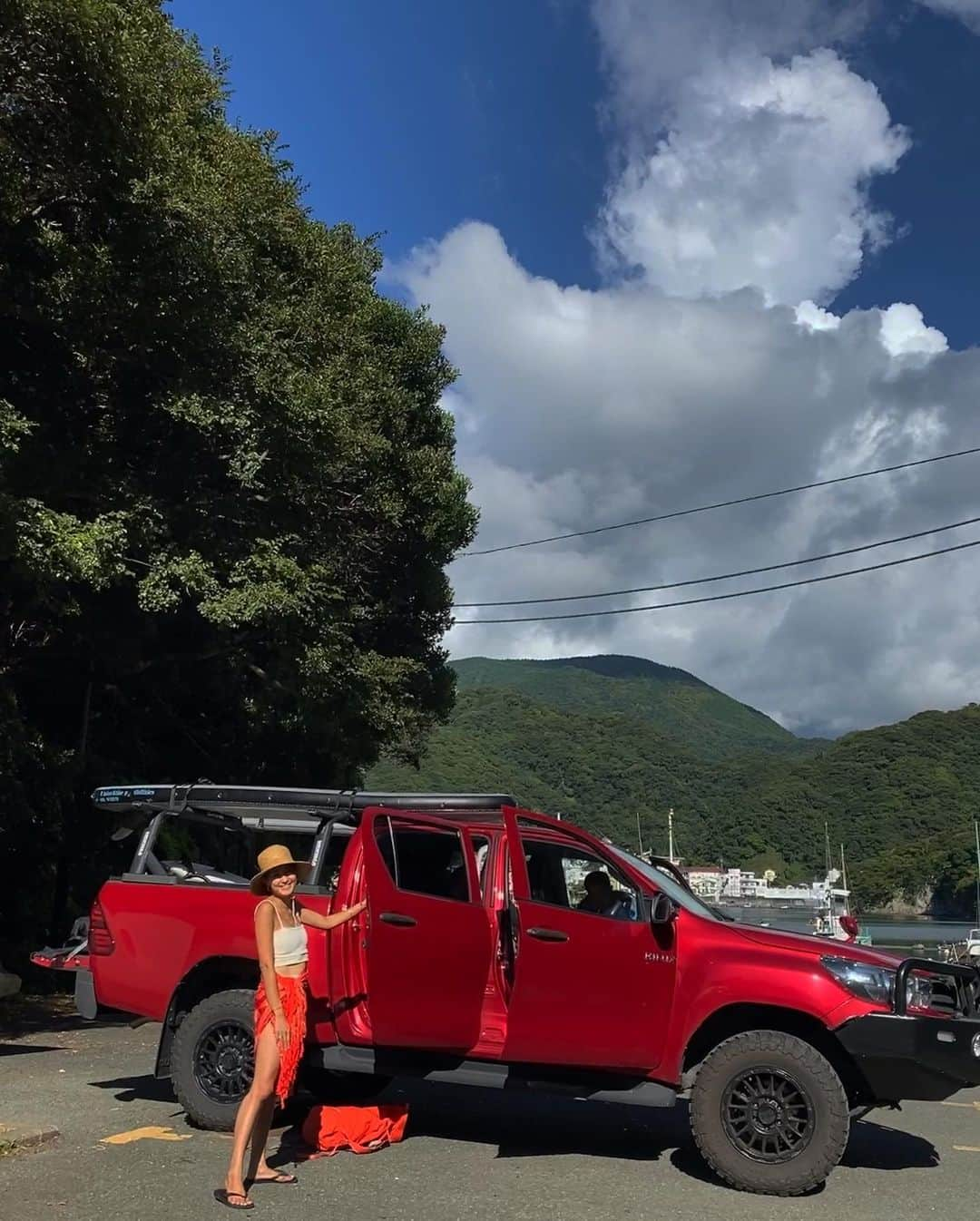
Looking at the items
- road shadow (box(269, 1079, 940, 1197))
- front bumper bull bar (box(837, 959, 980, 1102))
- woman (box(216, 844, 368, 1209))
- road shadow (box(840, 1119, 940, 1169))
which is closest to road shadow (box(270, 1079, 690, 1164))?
road shadow (box(269, 1079, 940, 1197))

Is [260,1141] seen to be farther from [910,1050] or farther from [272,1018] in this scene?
[910,1050]

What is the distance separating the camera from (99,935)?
7.36 meters

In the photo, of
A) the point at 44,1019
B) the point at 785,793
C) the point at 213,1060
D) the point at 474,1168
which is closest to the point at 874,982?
the point at 474,1168

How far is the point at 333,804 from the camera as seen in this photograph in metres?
7.14

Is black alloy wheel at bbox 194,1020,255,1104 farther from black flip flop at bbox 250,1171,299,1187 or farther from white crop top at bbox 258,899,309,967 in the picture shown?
white crop top at bbox 258,899,309,967

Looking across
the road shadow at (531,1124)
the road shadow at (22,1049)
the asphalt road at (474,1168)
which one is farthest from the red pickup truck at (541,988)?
the road shadow at (22,1049)

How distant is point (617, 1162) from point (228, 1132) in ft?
7.75

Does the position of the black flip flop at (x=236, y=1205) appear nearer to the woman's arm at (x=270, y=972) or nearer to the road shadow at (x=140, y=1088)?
the woman's arm at (x=270, y=972)

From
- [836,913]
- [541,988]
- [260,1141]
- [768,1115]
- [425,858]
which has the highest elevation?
[425,858]

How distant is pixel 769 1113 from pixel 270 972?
9.32 feet

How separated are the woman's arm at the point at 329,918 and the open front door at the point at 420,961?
27 centimetres

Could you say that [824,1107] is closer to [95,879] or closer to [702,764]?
[95,879]

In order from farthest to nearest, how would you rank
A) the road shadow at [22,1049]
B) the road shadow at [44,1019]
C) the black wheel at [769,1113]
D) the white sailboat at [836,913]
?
the road shadow at [44,1019] → the white sailboat at [836,913] → the road shadow at [22,1049] → the black wheel at [769,1113]

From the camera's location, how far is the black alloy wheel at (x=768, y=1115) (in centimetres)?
589
